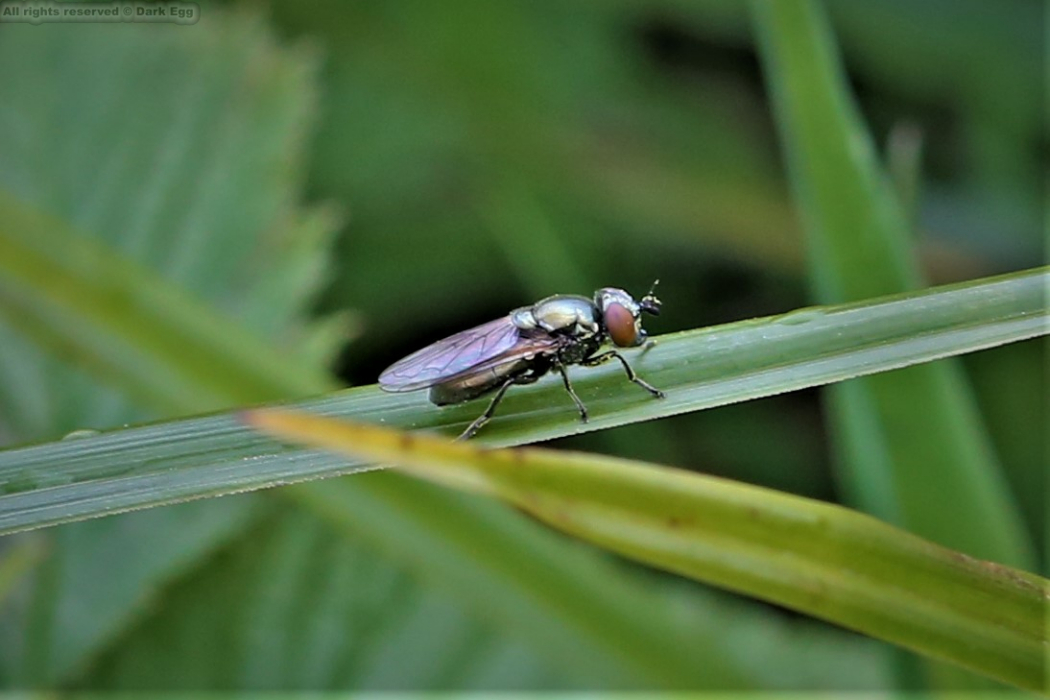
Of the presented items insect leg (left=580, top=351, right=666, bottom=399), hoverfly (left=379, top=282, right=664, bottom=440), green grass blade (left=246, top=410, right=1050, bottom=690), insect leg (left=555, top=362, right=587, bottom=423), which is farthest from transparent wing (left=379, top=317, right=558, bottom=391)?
green grass blade (left=246, top=410, right=1050, bottom=690)

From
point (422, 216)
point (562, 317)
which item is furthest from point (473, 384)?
point (422, 216)

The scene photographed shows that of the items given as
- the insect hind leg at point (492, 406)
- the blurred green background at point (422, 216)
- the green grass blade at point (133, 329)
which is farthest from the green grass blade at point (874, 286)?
the green grass blade at point (133, 329)

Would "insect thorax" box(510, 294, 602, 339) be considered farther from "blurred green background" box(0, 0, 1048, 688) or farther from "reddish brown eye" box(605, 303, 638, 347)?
"blurred green background" box(0, 0, 1048, 688)

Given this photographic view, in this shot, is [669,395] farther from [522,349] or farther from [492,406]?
[522,349]

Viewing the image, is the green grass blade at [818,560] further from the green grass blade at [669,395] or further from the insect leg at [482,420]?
the insect leg at [482,420]

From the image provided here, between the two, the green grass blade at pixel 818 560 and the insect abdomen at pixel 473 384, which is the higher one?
the insect abdomen at pixel 473 384

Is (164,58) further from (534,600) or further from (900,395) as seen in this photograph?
(900,395)

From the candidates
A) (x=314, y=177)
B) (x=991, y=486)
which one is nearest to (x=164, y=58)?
(x=314, y=177)
